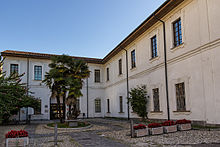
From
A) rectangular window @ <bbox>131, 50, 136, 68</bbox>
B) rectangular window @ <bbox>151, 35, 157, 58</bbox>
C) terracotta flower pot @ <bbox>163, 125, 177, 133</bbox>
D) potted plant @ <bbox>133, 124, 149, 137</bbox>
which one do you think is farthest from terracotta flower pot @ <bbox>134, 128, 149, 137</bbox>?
rectangular window @ <bbox>131, 50, 136, 68</bbox>

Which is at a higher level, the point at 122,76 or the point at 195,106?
the point at 122,76

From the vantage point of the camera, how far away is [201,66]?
11984mm

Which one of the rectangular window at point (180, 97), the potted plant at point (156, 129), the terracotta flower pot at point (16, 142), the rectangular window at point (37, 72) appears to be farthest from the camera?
the rectangular window at point (37, 72)

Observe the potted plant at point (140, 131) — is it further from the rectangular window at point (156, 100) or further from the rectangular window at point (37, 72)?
the rectangular window at point (37, 72)

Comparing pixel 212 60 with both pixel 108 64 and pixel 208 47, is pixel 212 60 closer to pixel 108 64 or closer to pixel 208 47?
pixel 208 47

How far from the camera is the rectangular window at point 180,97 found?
13.4 meters

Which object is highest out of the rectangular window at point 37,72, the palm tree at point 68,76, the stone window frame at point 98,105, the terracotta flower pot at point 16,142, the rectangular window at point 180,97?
the rectangular window at point 37,72

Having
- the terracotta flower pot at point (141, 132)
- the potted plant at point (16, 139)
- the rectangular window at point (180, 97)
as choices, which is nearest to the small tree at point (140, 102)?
the rectangular window at point (180, 97)

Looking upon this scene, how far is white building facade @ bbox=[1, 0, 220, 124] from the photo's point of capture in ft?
37.0

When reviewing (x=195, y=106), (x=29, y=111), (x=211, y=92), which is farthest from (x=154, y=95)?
(x=29, y=111)

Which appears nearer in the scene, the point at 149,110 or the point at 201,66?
the point at 201,66

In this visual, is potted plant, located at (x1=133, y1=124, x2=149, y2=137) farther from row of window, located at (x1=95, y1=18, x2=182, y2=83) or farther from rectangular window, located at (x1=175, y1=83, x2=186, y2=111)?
row of window, located at (x1=95, y1=18, x2=182, y2=83)

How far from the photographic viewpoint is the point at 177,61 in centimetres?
1396

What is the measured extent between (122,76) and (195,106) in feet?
36.3
